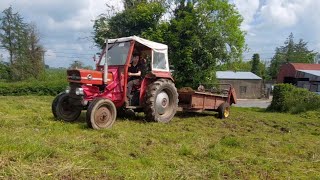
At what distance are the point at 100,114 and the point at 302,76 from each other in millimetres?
40417

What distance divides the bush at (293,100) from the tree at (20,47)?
99.3ft

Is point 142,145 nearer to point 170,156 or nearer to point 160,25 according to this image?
point 170,156

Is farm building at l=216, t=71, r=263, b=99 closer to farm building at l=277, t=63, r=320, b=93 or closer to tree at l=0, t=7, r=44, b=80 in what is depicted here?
farm building at l=277, t=63, r=320, b=93

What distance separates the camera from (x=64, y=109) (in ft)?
31.7

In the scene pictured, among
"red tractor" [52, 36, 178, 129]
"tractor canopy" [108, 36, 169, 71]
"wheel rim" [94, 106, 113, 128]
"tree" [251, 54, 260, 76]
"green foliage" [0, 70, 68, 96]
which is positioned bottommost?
"green foliage" [0, 70, 68, 96]

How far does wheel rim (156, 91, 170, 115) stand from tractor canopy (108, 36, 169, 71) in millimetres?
787

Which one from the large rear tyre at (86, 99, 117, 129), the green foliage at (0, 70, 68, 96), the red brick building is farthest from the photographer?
the red brick building

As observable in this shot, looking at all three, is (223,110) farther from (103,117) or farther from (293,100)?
(293,100)

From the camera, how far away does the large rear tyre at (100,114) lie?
26.7 ft

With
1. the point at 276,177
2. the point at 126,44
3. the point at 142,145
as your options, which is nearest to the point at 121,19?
the point at 126,44

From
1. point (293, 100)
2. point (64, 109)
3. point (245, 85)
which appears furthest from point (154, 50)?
point (245, 85)

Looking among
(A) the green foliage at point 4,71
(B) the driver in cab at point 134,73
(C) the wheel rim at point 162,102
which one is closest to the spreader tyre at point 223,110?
(C) the wheel rim at point 162,102

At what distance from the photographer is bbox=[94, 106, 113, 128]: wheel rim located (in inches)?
328

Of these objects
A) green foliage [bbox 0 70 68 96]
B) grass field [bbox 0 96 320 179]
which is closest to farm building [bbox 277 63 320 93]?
green foliage [bbox 0 70 68 96]
